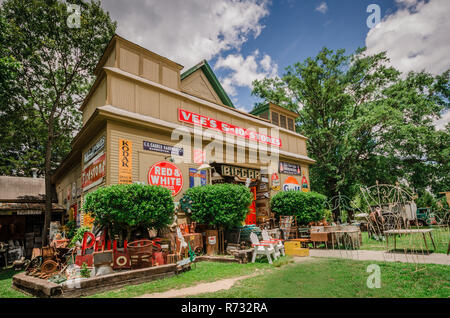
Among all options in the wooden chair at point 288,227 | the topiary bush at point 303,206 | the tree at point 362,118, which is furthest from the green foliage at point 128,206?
the tree at point 362,118

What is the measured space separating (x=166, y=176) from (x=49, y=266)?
517 cm

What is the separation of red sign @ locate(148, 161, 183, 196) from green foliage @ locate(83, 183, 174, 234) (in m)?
2.44

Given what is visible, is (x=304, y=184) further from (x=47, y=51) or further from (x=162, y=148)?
(x=47, y=51)

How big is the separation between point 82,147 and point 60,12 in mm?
8513

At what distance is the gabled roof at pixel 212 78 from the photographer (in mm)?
15572

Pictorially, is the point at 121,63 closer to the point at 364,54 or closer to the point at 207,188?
the point at 207,188

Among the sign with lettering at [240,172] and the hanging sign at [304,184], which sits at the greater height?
the sign with lettering at [240,172]

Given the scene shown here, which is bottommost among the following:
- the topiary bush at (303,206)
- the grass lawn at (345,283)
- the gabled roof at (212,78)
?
the grass lawn at (345,283)

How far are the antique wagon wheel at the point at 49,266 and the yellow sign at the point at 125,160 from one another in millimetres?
3474

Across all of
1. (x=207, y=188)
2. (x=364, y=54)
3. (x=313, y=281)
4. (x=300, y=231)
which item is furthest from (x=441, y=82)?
(x=313, y=281)

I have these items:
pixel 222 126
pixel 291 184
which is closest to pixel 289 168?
pixel 291 184

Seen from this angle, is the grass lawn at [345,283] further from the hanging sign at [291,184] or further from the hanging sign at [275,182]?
the hanging sign at [291,184]

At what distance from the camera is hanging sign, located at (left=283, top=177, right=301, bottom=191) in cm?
1742

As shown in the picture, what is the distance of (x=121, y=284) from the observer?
557 cm
